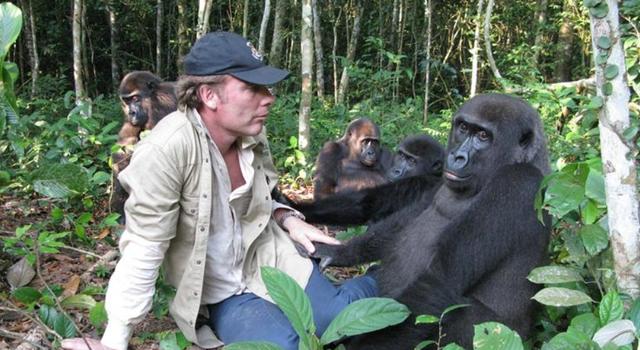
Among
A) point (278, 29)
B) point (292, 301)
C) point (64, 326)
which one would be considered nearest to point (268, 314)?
point (292, 301)

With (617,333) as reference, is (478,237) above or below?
above

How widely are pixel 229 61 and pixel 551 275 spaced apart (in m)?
1.93

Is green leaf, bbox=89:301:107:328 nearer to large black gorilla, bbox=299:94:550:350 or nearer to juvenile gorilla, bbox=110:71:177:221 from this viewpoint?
large black gorilla, bbox=299:94:550:350

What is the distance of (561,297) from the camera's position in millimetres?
Result: 2979

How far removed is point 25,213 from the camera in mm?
5773

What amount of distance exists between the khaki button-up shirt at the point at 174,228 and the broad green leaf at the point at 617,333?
5.84 ft

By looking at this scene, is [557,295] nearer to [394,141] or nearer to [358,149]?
[358,149]

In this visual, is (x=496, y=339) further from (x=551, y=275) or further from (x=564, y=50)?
(x=564, y=50)

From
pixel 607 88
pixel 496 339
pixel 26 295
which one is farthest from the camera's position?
pixel 26 295

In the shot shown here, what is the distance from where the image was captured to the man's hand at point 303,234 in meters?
3.97

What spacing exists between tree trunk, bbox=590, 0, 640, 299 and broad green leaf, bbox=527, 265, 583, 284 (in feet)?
0.91

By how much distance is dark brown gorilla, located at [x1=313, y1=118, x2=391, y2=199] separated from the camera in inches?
289

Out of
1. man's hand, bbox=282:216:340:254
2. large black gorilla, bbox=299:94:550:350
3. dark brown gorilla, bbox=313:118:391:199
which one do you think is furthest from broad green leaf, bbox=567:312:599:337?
dark brown gorilla, bbox=313:118:391:199

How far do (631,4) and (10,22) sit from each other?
110 inches
